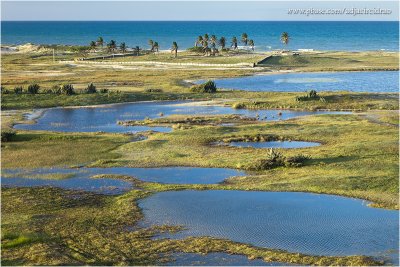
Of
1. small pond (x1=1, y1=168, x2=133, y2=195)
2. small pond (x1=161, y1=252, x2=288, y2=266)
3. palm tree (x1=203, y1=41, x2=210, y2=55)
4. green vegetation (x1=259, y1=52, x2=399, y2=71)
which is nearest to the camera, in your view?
small pond (x1=161, y1=252, x2=288, y2=266)

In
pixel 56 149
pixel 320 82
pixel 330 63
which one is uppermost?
pixel 330 63

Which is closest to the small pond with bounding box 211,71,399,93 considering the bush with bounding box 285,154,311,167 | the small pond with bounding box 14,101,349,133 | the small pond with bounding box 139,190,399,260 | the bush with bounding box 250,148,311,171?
the small pond with bounding box 14,101,349,133

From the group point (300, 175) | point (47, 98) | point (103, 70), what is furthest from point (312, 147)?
point (103, 70)

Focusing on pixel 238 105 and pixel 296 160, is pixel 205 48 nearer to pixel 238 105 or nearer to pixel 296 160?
pixel 238 105

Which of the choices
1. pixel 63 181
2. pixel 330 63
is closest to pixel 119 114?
pixel 63 181

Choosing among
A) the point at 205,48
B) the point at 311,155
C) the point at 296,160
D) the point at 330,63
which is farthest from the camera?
the point at 205,48

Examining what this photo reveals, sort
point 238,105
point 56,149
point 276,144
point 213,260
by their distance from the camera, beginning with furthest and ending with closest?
point 238,105 < point 276,144 < point 56,149 < point 213,260

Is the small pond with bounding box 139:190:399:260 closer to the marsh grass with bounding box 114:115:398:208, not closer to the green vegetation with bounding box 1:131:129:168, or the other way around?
the marsh grass with bounding box 114:115:398:208

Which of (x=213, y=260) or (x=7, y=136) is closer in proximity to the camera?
(x=213, y=260)
